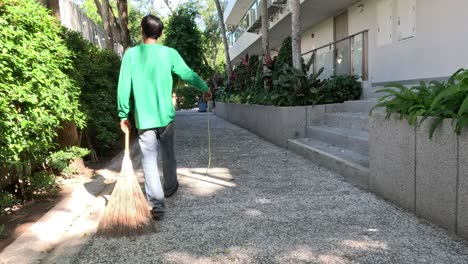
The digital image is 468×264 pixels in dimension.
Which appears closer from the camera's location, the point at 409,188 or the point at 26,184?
the point at 409,188

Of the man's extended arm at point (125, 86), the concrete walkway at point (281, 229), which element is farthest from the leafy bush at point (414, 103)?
the man's extended arm at point (125, 86)

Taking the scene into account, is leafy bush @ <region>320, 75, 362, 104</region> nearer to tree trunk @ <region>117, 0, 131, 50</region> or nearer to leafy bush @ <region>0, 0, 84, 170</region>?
leafy bush @ <region>0, 0, 84, 170</region>

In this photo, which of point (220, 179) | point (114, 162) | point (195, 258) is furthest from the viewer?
point (114, 162)

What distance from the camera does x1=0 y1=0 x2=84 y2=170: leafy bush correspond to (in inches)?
140

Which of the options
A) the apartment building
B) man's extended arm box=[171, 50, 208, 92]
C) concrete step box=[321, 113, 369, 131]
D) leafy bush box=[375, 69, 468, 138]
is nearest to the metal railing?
the apartment building

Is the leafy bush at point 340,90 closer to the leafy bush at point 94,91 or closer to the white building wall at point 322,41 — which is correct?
the white building wall at point 322,41

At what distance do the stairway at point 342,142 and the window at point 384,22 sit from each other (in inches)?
121

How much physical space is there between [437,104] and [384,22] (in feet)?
28.7

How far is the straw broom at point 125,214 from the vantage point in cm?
358

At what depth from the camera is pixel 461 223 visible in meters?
3.21

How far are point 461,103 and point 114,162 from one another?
5.37 m

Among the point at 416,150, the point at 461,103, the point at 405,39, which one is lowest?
the point at 416,150

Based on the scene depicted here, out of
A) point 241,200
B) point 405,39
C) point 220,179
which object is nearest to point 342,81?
point 405,39

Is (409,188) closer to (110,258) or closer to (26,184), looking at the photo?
(110,258)
